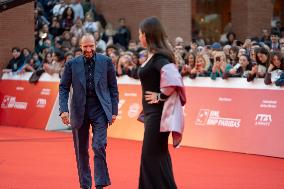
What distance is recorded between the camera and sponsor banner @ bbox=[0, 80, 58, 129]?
731 inches

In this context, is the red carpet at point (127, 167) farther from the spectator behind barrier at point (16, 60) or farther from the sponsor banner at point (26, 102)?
the spectator behind barrier at point (16, 60)

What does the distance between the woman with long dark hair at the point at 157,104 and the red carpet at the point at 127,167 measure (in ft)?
8.50

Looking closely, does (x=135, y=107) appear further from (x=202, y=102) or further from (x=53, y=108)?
(x=53, y=108)

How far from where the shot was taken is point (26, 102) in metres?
19.2

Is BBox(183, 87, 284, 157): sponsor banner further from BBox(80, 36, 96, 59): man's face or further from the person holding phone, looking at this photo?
BBox(80, 36, 96, 59): man's face

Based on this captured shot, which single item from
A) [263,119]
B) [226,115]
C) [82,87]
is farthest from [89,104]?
[226,115]

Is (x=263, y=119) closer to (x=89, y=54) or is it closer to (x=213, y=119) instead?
(x=213, y=119)

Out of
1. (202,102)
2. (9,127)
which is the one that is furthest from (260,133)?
(9,127)

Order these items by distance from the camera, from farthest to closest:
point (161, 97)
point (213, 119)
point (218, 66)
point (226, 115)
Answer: point (218, 66) → point (213, 119) → point (226, 115) → point (161, 97)

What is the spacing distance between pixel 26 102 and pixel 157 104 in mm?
12772

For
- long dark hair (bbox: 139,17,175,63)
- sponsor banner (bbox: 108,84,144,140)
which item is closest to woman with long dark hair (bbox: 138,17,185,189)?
long dark hair (bbox: 139,17,175,63)

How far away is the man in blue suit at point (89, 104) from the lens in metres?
8.59

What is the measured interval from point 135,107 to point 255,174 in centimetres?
551

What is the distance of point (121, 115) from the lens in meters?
16.1
